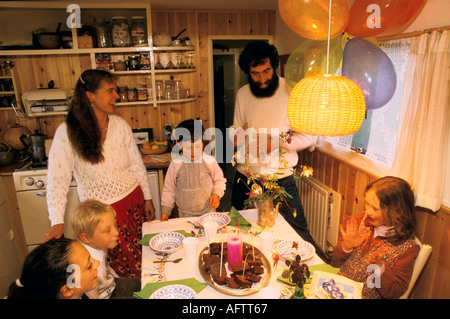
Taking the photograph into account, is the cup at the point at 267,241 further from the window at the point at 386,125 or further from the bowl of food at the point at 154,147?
the bowl of food at the point at 154,147

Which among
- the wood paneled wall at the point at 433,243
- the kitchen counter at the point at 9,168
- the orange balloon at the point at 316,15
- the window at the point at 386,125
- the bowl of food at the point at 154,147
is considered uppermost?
the orange balloon at the point at 316,15

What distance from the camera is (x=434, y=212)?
162 centimetres

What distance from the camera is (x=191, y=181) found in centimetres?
207

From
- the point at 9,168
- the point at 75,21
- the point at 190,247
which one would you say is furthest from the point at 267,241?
the point at 75,21

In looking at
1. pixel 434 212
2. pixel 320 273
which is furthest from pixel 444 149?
pixel 320 273

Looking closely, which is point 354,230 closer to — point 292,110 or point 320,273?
point 320,273

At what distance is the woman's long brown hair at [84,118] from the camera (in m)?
1.82

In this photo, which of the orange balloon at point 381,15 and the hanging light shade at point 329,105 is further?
the orange balloon at point 381,15

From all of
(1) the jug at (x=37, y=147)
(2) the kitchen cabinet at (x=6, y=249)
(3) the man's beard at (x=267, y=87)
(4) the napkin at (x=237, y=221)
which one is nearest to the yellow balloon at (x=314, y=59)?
(3) the man's beard at (x=267, y=87)

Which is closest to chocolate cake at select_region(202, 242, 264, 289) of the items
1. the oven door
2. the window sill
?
the window sill

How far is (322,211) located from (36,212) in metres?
2.48

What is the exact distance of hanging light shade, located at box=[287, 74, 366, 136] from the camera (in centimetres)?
128

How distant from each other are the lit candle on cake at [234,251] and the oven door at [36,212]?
1.93 m

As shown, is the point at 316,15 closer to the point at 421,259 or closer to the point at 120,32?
the point at 421,259
